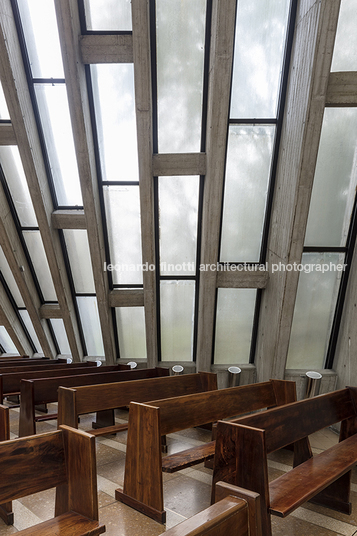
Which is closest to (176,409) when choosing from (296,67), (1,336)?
(296,67)

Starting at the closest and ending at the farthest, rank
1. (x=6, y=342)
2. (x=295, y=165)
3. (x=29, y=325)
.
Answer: (x=295, y=165)
(x=29, y=325)
(x=6, y=342)

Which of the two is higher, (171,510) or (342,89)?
(342,89)


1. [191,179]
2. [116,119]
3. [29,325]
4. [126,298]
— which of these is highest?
[116,119]

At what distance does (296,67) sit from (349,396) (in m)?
3.19

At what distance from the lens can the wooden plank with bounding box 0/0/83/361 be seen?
3.69 metres

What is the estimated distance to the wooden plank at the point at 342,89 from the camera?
3461mm

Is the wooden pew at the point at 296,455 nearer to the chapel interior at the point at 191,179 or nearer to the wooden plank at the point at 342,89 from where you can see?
the chapel interior at the point at 191,179

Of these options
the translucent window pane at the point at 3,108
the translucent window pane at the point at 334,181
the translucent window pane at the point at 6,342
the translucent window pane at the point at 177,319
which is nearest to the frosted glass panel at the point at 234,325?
the translucent window pane at the point at 177,319

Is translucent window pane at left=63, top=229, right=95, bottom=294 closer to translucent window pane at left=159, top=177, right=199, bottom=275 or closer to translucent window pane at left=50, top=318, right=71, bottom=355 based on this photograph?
translucent window pane at left=50, top=318, right=71, bottom=355

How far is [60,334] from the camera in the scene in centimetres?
641

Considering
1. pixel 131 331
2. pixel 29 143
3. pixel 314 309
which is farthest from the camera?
pixel 131 331

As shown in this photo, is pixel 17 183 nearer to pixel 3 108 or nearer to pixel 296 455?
pixel 3 108

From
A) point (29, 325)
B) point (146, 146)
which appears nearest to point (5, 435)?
point (146, 146)

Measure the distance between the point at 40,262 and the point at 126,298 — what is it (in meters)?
1.56
